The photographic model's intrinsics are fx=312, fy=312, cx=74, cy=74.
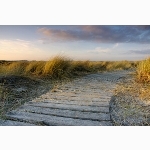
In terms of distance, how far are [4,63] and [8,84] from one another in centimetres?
24

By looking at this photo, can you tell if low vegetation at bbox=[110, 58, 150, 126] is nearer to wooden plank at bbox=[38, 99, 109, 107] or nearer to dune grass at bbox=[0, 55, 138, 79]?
wooden plank at bbox=[38, 99, 109, 107]

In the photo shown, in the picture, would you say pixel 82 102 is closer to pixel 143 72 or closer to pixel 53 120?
pixel 53 120

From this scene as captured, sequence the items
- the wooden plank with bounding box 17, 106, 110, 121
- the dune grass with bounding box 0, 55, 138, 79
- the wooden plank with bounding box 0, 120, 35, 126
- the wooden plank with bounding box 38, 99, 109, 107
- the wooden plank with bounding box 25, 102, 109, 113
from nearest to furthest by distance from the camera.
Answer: the wooden plank with bounding box 0, 120, 35, 126
the wooden plank with bounding box 17, 106, 110, 121
the wooden plank with bounding box 25, 102, 109, 113
the wooden plank with bounding box 38, 99, 109, 107
the dune grass with bounding box 0, 55, 138, 79

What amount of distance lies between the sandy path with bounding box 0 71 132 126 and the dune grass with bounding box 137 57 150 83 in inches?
17.0

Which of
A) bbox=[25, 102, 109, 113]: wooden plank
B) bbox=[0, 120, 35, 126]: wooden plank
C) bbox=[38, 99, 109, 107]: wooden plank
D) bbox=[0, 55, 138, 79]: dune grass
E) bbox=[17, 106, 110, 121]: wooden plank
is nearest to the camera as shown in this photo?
bbox=[0, 120, 35, 126]: wooden plank

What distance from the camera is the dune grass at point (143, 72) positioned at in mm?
3633

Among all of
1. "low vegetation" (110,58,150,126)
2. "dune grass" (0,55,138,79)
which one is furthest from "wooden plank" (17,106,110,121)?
"dune grass" (0,55,138,79)

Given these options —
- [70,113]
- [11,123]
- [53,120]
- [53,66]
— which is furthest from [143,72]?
[11,123]

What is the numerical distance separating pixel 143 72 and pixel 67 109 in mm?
1511

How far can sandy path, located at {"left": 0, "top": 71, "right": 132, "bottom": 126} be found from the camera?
8.13 ft

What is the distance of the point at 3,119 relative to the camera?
8.28 feet

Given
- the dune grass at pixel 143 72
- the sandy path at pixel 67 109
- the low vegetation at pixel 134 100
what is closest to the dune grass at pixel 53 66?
the dune grass at pixel 143 72
